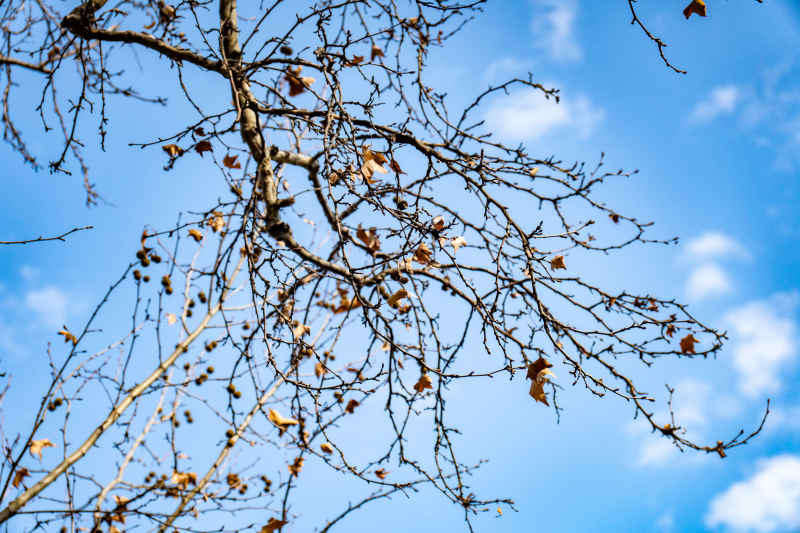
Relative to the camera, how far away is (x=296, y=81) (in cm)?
287

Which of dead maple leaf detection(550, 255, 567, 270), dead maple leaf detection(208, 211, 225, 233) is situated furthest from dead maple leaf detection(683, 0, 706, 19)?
dead maple leaf detection(208, 211, 225, 233)

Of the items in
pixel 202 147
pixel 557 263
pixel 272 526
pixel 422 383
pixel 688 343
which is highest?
pixel 202 147

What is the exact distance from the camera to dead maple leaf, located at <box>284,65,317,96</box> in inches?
109

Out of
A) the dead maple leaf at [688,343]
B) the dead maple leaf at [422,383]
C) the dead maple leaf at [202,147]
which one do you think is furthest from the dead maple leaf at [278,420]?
the dead maple leaf at [688,343]

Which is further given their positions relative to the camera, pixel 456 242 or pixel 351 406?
pixel 351 406

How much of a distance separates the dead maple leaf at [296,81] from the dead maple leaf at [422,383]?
1660 mm

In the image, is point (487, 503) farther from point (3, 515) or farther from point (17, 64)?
point (17, 64)

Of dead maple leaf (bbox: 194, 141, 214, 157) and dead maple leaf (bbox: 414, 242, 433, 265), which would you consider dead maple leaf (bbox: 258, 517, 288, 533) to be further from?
dead maple leaf (bbox: 194, 141, 214, 157)

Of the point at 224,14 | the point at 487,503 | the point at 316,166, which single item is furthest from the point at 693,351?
the point at 224,14

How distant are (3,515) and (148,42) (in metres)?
2.77

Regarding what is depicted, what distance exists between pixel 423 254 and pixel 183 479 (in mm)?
2669

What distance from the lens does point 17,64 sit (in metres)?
4.09

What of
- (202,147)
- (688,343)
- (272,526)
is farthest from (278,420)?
(688,343)

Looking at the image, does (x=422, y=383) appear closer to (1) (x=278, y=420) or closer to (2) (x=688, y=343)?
(1) (x=278, y=420)
